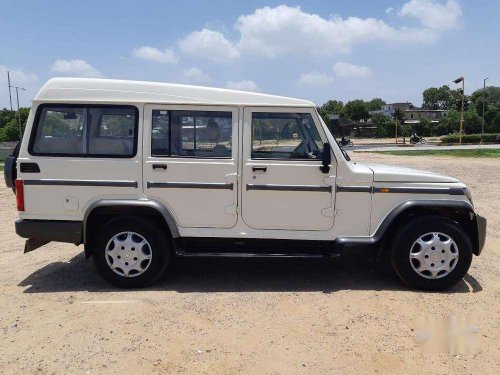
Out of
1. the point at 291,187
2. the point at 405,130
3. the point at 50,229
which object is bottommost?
the point at 50,229

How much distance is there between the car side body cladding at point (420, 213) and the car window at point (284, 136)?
3.22 feet

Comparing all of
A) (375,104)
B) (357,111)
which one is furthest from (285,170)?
(375,104)

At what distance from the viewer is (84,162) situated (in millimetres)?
4559

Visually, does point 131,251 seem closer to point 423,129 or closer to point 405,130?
point 405,130

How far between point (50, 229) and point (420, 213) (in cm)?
395

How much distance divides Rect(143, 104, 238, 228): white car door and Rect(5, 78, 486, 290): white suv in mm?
11

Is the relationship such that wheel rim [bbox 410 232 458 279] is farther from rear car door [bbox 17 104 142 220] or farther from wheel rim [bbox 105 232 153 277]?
rear car door [bbox 17 104 142 220]

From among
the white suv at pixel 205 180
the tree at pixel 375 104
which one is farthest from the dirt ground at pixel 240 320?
the tree at pixel 375 104

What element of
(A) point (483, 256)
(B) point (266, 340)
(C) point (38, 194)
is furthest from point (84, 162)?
(A) point (483, 256)

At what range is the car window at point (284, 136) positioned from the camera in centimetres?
455

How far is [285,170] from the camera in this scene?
4520 millimetres

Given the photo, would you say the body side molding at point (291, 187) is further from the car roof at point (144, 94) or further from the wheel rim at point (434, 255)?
the wheel rim at point (434, 255)

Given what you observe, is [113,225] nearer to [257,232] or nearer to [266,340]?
[257,232]

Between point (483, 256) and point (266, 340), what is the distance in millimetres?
3906
